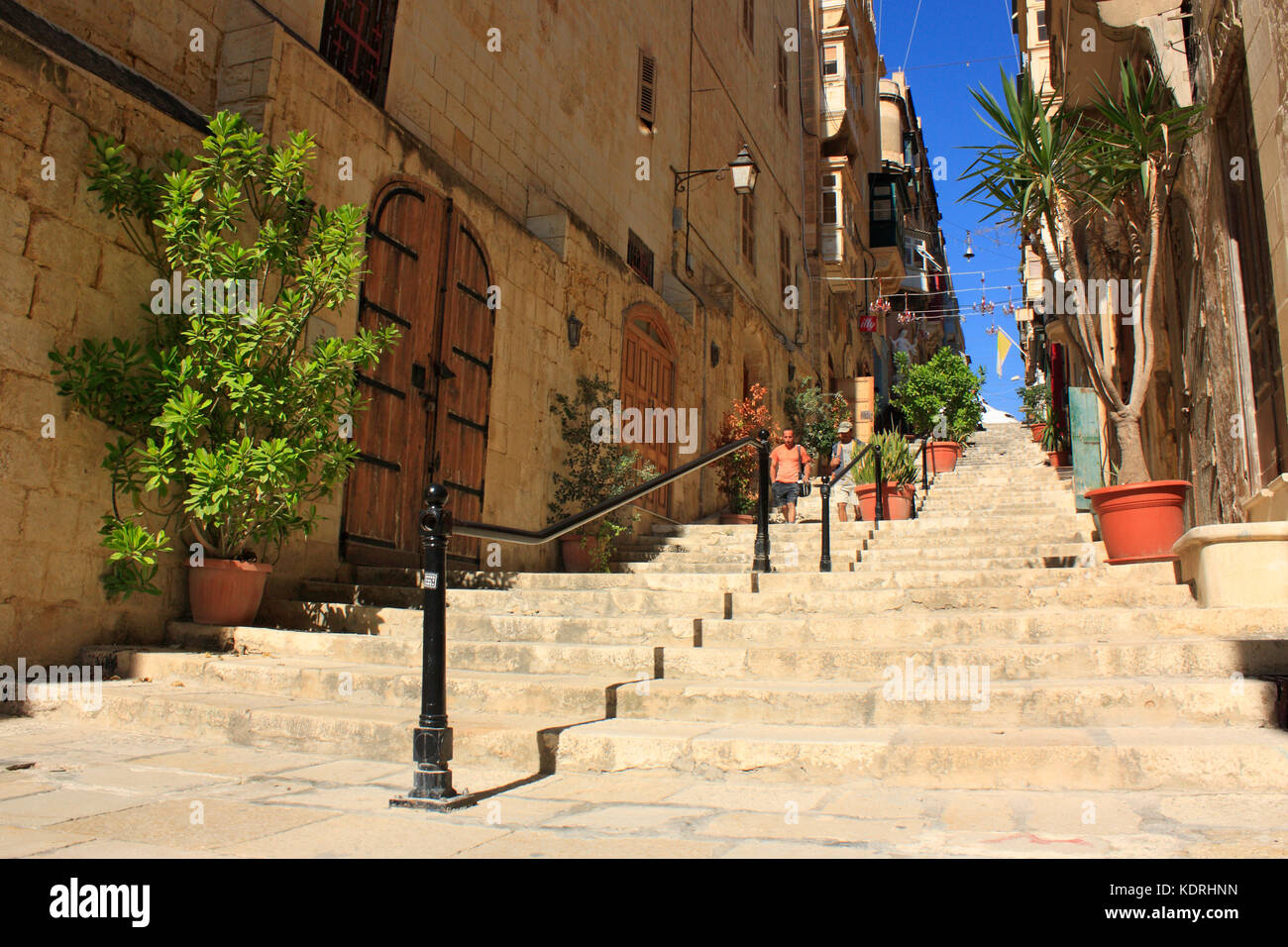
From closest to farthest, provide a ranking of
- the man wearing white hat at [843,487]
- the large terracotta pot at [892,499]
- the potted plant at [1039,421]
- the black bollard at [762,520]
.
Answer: the black bollard at [762,520]
the large terracotta pot at [892,499]
the man wearing white hat at [843,487]
the potted plant at [1039,421]

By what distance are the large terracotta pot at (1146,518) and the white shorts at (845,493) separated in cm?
716

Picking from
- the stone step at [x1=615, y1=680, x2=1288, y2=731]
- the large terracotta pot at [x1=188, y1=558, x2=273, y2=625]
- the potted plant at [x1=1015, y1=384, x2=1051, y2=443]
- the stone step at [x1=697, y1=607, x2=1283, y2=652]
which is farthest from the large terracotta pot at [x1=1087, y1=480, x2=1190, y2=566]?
the potted plant at [x1=1015, y1=384, x2=1051, y2=443]

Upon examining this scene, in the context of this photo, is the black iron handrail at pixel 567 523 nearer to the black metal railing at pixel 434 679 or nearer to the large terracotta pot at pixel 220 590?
the black metal railing at pixel 434 679

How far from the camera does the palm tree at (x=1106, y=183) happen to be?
6.03 metres

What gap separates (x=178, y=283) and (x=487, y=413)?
3277 mm

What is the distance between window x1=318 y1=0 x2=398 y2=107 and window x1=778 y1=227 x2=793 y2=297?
13.1 meters

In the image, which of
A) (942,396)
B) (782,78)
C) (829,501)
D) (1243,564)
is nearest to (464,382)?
(829,501)

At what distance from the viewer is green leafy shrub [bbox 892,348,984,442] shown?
29094mm

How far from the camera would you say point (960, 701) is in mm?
3658

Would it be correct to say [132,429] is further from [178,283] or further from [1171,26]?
[1171,26]

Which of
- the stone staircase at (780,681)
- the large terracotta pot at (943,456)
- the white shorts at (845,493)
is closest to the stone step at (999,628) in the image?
the stone staircase at (780,681)

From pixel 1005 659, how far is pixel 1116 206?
4558 mm

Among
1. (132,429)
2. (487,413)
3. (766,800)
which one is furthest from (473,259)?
(766,800)

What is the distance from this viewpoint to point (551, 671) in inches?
179
